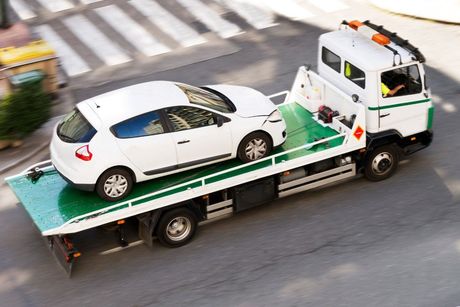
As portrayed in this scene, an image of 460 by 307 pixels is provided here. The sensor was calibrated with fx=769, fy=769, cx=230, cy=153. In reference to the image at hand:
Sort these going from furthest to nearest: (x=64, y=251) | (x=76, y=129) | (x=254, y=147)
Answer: (x=254, y=147) → (x=76, y=129) → (x=64, y=251)

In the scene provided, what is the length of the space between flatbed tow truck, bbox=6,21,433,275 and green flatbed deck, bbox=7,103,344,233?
2 cm

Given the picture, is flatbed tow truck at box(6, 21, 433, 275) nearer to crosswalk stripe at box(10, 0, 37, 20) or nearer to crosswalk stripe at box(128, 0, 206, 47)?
crosswalk stripe at box(128, 0, 206, 47)

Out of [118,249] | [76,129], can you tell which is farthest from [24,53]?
[118,249]

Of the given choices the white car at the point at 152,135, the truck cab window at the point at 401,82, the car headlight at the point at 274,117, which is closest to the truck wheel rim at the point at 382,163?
the truck cab window at the point at 401,82

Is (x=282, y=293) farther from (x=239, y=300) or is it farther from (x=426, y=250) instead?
(x=426, y=250)

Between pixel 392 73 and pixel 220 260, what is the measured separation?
4.52 meters

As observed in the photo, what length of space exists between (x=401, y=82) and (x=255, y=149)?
116 inches

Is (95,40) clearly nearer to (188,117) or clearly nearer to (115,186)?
(188,117)

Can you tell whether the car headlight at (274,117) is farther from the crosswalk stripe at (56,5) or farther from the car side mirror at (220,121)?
the crosswalk stripe at (56,5)

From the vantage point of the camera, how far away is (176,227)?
12.8 meters

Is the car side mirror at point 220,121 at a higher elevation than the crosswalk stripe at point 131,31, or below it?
below

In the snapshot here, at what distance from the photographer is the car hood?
13.2 metres

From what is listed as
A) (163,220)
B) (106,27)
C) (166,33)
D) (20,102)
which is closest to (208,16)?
(166,33)

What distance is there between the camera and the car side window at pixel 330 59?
566 inches
